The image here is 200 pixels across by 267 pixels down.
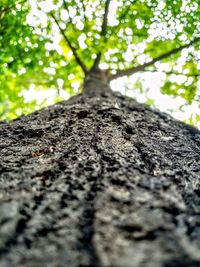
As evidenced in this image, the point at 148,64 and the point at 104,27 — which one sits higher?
the point at 104,27

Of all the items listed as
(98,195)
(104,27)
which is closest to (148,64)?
(104,27)

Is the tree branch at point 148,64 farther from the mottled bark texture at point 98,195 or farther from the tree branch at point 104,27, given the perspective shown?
the mottled bark texture at point 98,195

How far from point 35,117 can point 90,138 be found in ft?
3.20

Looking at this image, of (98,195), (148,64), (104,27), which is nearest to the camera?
(98,195)

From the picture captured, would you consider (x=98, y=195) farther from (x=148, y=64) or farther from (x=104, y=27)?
(x=148, y=64)

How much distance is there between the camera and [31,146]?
219 cm

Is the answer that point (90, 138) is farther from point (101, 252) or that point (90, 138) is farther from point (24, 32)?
point (24, 32)

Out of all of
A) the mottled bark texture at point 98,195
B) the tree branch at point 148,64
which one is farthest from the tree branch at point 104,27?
the mottled bark texture at point 98,195

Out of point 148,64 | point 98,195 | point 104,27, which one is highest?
point 104,27

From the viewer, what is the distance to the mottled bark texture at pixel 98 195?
107 centimetres

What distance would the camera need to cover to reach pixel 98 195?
1433 mm

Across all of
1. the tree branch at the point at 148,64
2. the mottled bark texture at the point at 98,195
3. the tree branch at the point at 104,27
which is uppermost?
the tree branch at the point at 104,27

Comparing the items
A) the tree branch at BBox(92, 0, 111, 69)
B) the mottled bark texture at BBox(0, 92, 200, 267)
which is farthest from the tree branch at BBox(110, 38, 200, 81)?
the mottled bark texture at BBox(0, 92, 200, 267)

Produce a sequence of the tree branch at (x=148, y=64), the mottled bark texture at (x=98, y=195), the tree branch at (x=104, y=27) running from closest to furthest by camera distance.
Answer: the mottled bark texture at (x=98, y=195) < the tree branch at (x=104, y=27) < the tree branch at (x=148, y=64)
